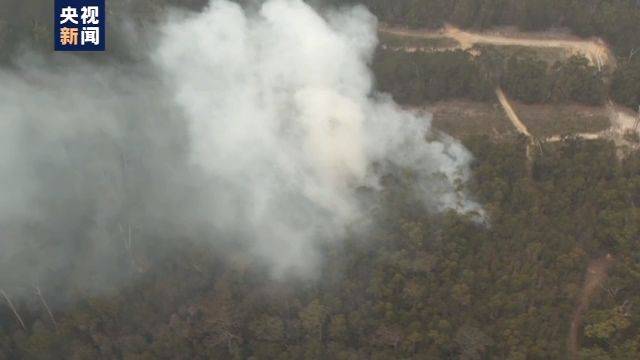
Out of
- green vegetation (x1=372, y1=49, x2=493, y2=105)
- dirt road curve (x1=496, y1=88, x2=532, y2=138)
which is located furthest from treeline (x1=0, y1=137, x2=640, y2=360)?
green vegetation (x1=372, y1=49, x2=493, y2=105)

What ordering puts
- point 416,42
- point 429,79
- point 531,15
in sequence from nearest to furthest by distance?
1. point 429,79
2. point 531,15
3. point 416,42

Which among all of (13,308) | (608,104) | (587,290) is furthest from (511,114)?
(13,308)

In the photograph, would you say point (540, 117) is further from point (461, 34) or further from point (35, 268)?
point (35, 268)

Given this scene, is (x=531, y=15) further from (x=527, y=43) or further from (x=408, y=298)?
(x=408, y=298)

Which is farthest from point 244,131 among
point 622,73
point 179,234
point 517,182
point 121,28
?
point 622,73

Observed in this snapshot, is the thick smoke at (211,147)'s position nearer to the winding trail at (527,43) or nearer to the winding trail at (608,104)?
the winding trail at (527,43)

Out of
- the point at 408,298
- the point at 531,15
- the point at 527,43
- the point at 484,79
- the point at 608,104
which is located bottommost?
the point at 408,298

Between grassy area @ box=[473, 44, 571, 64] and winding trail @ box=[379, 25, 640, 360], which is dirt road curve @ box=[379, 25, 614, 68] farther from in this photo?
grassy area @ box=[473, 44, 571, 64]
